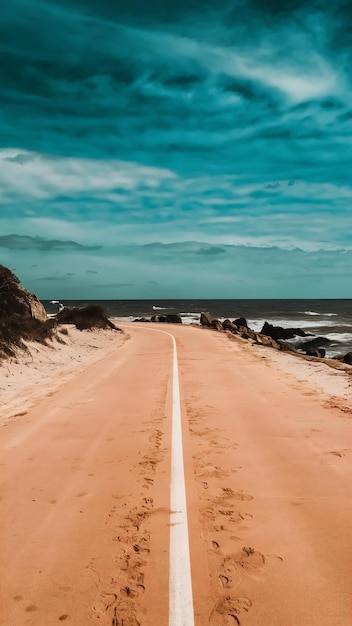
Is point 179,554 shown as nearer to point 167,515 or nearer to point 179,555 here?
point 179,555

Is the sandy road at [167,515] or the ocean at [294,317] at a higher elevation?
the sandy road at [167,515]

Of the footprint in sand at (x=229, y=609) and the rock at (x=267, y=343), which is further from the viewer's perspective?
the rock at (x=267, y=343)

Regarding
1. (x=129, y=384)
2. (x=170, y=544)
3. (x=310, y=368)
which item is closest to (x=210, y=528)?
(x=170, y=544)

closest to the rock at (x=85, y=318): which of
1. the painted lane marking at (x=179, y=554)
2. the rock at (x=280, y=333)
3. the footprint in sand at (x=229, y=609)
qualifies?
the rock at (x=280, y=333)

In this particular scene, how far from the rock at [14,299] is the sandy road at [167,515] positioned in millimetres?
13488

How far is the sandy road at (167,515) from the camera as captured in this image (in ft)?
10.5

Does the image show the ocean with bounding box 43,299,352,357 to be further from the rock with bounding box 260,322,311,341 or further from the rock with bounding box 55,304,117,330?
the rock with bounding box 55,304,117,330

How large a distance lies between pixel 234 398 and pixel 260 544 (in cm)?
653

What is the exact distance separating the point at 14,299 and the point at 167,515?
19.3 metres

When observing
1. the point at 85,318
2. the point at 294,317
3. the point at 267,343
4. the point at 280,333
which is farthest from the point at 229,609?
the point at 294,317

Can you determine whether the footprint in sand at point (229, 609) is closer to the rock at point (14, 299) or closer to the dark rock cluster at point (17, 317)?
the dark rock cluster at point (17, 317)

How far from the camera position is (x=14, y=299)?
21.9 m

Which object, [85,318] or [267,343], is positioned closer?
[267,343]

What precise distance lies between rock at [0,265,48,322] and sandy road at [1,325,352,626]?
13.5 m
